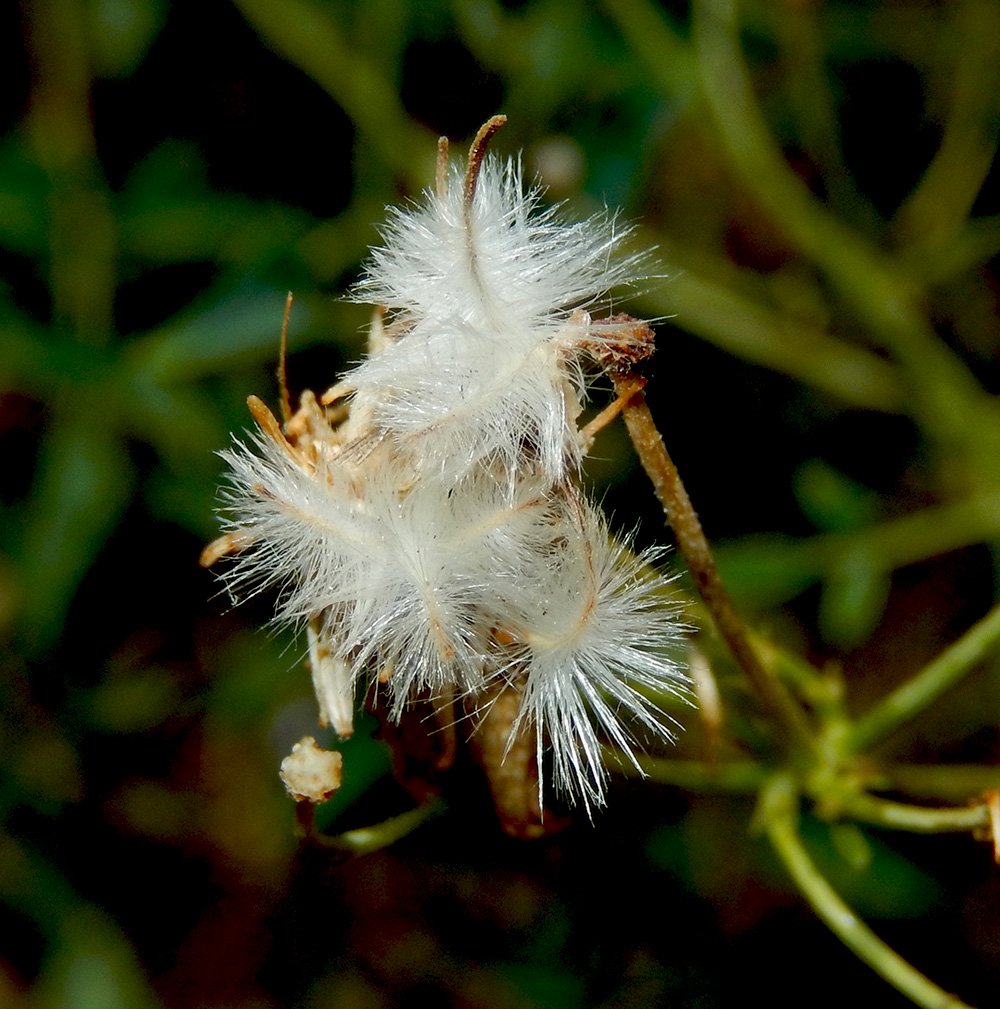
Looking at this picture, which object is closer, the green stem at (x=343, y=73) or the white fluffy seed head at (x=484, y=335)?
the white fluffy seed head at (x=484, y=335)

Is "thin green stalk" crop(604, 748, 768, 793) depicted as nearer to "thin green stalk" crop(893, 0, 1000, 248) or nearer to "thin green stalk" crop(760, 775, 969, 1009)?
"thin green stalk" crop(760, 775, 969, 1009)

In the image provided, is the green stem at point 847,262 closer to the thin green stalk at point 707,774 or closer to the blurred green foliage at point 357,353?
the blurred green foliage at point 357,353

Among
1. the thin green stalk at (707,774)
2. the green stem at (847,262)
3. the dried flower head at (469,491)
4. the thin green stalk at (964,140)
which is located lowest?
the thin green stalk at (707,774)

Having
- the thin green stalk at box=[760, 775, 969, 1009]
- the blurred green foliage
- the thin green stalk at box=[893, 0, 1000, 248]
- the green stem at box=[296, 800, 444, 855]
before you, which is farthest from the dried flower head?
the thin green stalk at box=[893, 0, 1000, 248]

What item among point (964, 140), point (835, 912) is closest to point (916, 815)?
point (835, 912)

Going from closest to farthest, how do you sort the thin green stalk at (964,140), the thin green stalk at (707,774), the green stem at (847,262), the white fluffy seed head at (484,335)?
the white fluffy seed head at (484,335) < the thin green stalk at (707,774) < the green stem at (847,262) < the thin green stalk at (964,140)

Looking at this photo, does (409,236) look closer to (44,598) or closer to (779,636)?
(44,598)

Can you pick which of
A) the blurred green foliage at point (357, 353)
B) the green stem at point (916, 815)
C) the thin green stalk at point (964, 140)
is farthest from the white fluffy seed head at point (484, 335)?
the thin green stalk at point (964, 140)
